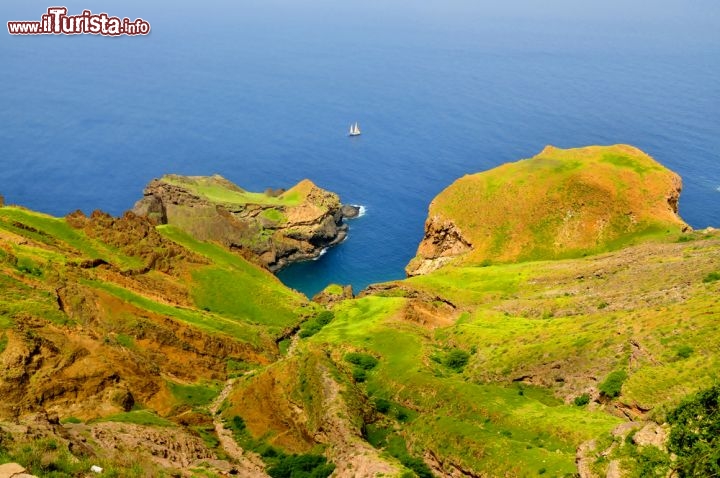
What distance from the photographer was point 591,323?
250ft

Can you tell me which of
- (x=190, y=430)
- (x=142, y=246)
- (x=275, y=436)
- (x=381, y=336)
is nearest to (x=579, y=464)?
(x=275, y=436)

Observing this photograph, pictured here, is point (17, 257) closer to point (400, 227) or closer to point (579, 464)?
point (579, 464)

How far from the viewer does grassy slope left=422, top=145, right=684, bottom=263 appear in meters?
120

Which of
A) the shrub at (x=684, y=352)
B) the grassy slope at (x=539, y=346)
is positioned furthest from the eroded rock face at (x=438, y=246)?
the shrub at (x=684, y=352)

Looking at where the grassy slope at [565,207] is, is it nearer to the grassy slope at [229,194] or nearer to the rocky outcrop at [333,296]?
the rocky outcrop at [333,296]

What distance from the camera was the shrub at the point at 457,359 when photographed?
77688 millimetres

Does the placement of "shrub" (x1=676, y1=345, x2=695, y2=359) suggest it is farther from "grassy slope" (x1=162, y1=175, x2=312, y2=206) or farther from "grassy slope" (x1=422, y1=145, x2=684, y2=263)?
"grassy slope" (x1=162, y1=175, x2=312, y2=206)

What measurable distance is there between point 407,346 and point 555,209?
54210mm

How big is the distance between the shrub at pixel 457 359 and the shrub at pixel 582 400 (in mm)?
16078

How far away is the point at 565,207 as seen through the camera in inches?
4867

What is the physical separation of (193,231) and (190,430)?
99.1 m

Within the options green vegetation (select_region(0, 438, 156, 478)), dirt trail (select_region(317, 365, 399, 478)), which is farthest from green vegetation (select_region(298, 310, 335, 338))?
green vegetation (select_region(0, 438, 156, 478))

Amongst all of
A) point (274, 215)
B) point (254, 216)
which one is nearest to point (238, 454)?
point (254, 216)

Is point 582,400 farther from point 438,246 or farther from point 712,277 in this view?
point 438,246
